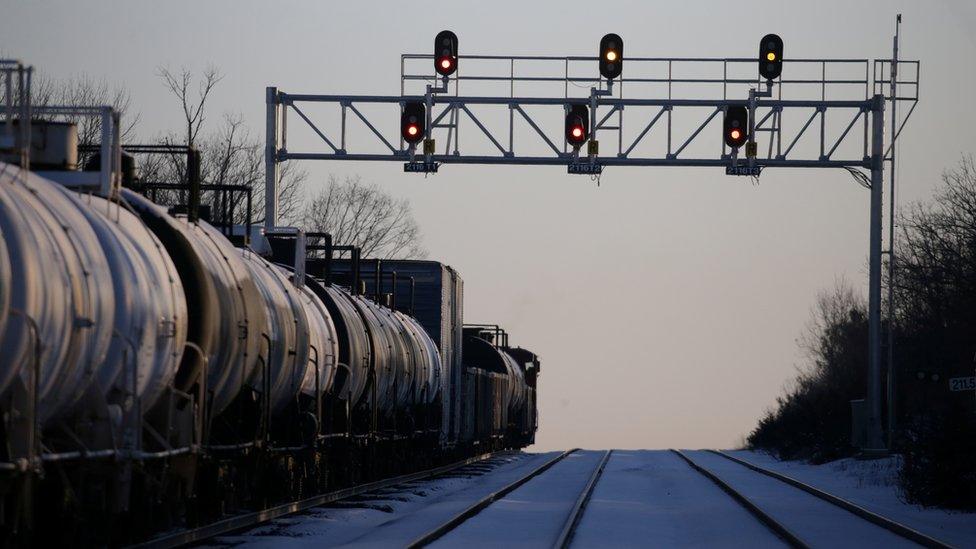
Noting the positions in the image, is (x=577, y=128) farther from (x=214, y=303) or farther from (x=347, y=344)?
(x=214, y=303)

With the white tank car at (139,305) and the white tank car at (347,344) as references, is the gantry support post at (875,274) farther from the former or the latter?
the white tank car at (139,305)

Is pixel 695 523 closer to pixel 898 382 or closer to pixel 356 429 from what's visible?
pixel 356 429

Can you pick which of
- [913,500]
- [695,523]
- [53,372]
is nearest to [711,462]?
[913,500]

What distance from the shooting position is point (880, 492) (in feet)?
96.9

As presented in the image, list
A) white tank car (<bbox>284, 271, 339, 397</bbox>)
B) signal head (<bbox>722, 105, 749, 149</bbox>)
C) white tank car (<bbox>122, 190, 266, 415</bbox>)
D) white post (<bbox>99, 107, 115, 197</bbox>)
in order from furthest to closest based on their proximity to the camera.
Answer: signal head (<bbox>722, 105, 749, 149</bbox>) < white tank car (<bbox>284, 271, 339, 397</bbox>) < white tank car (<bbox>122, 190, 266, 415</bbox>) < white post (<bbox>99, 107, 115, 197</bbox>)

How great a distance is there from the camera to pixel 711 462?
46.4 meters

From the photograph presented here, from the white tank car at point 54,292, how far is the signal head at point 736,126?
2148 cm

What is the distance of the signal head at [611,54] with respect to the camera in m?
29.0

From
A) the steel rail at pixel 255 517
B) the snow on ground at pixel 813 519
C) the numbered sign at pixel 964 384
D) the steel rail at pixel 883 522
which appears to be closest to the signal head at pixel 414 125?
the steel rail at pixel 255 517

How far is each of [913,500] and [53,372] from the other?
1774 cm

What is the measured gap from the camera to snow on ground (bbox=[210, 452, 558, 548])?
16.9 meters

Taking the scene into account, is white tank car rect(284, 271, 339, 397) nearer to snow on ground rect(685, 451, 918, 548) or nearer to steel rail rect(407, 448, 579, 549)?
steel rail rect(407, 448, 579, 549)

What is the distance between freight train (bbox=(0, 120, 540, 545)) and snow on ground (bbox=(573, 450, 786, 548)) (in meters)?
3.80

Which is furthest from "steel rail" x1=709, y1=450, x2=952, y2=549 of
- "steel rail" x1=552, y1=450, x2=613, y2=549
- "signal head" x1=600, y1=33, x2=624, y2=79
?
"signal head" x1=600, y1=33, x2=624, y2=79
